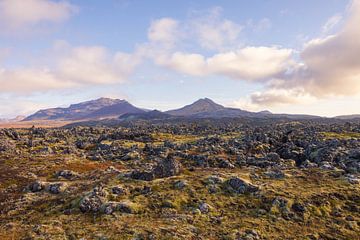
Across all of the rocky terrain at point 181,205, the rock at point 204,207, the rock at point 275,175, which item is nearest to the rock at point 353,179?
the rocky terrain at point 181,205

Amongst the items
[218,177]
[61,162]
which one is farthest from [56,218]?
[61,162]

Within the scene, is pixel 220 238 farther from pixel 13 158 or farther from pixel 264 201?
pixel 13 158

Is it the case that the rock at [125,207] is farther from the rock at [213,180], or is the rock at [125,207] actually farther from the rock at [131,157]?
the rock at [131,157]

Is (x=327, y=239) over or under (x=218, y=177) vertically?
under

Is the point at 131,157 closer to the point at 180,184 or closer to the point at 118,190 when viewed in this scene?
the point at 118,190

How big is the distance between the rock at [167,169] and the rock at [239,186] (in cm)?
1247

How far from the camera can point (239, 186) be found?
47.7 meters

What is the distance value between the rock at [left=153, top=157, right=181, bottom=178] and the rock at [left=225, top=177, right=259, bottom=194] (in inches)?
491

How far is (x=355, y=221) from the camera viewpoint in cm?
3797

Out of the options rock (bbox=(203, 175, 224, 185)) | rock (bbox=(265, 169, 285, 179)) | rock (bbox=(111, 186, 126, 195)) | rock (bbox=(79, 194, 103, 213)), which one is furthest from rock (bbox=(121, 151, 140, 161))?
rock (bbox=(79, 194, 103, 213))

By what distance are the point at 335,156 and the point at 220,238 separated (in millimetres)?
55133

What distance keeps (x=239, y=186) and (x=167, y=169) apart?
16195mm

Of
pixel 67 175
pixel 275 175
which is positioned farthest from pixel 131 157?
pixel 275 175

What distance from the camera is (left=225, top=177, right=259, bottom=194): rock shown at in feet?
153
